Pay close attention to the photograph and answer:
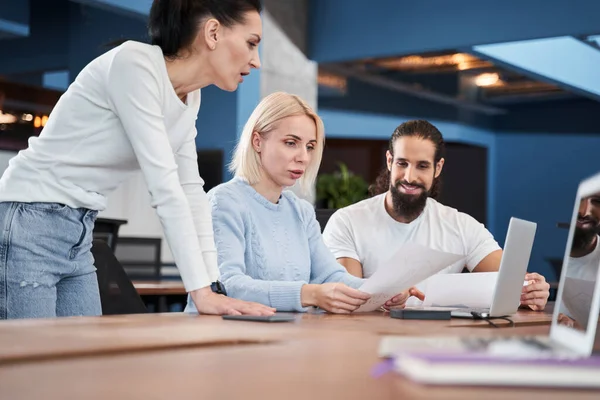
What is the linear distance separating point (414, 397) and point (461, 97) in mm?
10633

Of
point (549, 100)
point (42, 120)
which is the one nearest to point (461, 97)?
point (549, 100)

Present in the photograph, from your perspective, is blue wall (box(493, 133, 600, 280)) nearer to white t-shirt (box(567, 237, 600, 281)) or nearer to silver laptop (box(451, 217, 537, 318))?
silver laptop (box(451, 217, 537, 318))

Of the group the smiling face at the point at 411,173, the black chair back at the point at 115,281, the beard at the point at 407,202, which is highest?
the smiling face at the point at 411,173

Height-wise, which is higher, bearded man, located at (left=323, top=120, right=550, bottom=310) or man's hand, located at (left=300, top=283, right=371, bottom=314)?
bearded man, located at (left=323, top=120, right=550, bottom=310)

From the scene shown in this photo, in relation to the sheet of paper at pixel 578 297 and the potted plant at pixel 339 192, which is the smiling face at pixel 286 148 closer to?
the sheet of paper at pixel 578 297

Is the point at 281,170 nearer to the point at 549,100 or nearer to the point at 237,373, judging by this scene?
the point at 237,373

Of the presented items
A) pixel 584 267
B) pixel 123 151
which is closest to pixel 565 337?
pixel 584 267

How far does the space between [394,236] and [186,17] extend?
4.20ft

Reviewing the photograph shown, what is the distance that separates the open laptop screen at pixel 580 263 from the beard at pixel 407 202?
1.63m

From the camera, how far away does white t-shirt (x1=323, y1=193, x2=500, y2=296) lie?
2.79 metres

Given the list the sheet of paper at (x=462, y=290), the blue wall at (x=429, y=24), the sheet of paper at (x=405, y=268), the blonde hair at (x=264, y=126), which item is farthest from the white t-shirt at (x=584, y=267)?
the blue wall at (x=429, y=24)

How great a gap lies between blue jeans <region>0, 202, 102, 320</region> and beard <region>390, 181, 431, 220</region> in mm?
1342

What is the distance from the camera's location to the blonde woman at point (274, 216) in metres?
1.93

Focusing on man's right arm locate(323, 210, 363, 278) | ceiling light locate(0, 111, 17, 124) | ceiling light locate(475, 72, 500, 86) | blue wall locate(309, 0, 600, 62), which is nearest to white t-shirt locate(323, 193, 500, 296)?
man's right arm locate(323, 210, 363, 278)
